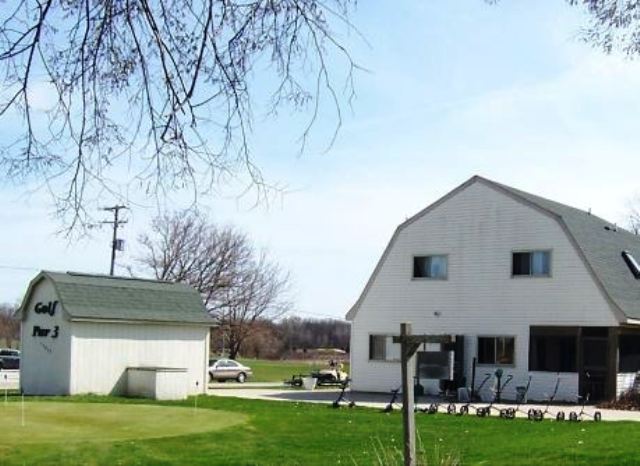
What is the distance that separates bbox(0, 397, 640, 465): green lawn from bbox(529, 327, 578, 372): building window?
1039 centimetres

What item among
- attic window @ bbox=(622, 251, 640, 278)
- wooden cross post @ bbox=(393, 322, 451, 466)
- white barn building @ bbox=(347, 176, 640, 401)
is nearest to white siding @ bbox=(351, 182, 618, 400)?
white barn building @ bbox=(347, 176, 640, 401)

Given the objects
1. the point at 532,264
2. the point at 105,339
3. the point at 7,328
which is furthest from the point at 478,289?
the point at 7,328

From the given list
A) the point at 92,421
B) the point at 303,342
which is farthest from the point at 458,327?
the point at 303,342

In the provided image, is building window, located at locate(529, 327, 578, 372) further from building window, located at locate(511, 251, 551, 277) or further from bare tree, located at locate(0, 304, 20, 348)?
bare tree, located at locate(0, 304, 20, 348)

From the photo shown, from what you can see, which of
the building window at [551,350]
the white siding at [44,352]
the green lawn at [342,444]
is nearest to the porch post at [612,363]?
the building window at [551,350]

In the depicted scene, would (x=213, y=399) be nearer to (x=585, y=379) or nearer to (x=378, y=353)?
(x=378, y=353)

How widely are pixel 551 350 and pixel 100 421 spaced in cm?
1853

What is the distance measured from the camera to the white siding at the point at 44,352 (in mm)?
29219

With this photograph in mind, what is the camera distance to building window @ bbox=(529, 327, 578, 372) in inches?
1297

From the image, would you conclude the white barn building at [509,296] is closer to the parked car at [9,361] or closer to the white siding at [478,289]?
the white siding at [478,289]

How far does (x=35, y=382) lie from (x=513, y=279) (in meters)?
17.2

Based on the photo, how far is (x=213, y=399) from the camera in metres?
29.7

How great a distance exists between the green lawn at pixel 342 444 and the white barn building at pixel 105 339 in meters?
6.59

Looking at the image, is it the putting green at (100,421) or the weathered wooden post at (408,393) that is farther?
the putting green at (100,421)
